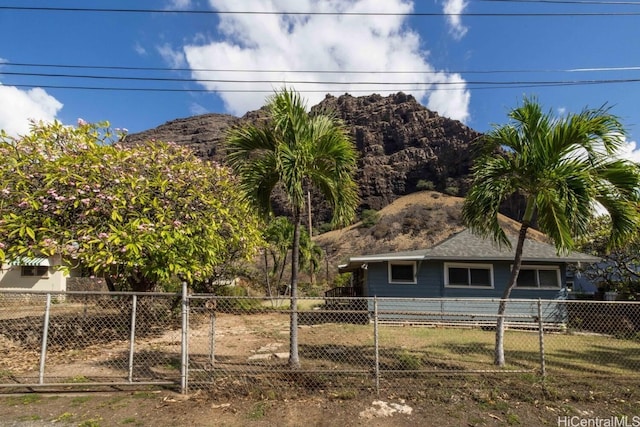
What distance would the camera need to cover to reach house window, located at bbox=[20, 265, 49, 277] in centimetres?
2333

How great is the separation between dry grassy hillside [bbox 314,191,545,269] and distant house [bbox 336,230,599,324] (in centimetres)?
3266

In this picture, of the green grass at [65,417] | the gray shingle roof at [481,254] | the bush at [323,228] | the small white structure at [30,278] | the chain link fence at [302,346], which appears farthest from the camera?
the bush at [323,228]

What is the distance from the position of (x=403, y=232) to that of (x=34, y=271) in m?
43.0

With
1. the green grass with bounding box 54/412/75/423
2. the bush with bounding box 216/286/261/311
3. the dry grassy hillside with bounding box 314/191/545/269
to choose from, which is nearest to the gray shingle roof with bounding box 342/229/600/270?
the bush with bounding box 216/286/261/311

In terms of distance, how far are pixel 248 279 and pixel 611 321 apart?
20.5 m

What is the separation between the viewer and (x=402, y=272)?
15.3 m

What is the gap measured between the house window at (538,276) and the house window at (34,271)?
25.5 meters

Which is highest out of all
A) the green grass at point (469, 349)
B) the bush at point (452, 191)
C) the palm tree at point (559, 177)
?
the bush at point (452, 191)

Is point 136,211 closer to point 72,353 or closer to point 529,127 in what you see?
point 72,353

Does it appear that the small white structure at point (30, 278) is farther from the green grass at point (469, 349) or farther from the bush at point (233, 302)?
the green grass at point (469, 349)

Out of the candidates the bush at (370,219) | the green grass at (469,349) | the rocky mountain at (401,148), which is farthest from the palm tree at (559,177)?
the rocky mountain at (401,148)

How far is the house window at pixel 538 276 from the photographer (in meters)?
14.5

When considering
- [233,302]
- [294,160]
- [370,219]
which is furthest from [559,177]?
[370,219]

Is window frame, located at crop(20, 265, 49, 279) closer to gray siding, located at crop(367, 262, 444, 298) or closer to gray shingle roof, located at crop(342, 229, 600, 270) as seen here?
gray shingle roof, located at crop(342, 229, 600, 270)
